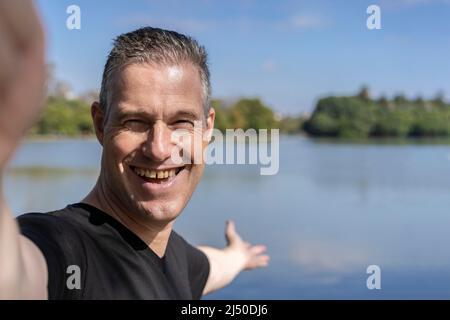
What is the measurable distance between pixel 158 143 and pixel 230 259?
3.09ft

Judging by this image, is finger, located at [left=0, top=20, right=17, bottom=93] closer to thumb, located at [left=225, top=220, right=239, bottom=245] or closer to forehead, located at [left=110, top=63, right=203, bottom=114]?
forehead, located at [left=110, top=63, right=203, bottom=114]

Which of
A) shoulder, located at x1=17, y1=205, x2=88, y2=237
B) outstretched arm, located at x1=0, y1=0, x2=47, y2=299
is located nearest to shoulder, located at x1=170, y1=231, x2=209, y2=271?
shoulder, located at x1=17, y1=205, x2=88, y2=237

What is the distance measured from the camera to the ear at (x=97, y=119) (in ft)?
4.07

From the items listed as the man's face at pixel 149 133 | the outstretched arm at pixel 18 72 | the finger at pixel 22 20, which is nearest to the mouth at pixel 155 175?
the man's face at pixel 149 133

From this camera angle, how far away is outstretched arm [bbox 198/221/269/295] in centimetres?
179

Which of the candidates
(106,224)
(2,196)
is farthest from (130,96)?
(2,196)

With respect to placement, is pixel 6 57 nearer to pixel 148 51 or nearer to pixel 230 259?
pixel 148 51

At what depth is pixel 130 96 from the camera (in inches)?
44.1

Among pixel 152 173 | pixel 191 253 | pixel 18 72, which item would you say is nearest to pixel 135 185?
pixel 152 173

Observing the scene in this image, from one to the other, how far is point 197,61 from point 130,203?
0.36m

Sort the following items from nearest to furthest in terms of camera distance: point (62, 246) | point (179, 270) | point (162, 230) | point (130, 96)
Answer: point (62, 246)
point (130, 96)
point (162, 230)
point (179, 270)

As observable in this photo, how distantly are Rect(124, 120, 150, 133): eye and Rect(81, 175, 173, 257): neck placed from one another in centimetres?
17

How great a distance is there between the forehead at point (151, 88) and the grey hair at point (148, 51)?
0.02 meters
